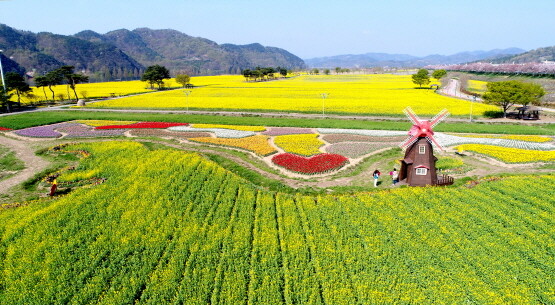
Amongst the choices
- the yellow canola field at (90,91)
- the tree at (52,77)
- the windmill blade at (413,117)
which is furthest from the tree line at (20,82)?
the windmill blade at (413,117)

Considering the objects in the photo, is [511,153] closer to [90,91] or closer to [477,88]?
[477,88]

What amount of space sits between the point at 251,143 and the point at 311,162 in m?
10.3

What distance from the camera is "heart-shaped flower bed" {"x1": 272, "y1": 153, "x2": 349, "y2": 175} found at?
28031mm

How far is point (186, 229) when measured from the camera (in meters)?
17.1

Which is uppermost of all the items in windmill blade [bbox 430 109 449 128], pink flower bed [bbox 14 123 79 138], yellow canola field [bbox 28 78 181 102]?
yellow canola field [bbox 28 78 181 102]

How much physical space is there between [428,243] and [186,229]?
12.4 metres

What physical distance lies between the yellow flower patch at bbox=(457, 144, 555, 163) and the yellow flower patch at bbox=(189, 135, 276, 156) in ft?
68.0

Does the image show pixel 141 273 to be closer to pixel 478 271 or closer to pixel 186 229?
pixel 186 229

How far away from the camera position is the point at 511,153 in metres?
31.3

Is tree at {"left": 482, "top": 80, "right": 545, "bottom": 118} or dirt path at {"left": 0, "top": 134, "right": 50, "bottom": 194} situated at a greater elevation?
tree at {"left": 482, "top": 80, "right": 545, "bottom": 118}

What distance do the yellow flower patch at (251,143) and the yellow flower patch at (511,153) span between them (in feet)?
68.0

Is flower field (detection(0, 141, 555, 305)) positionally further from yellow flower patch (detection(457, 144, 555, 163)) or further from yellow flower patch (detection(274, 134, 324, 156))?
yellow flower patch (detection(274, 134, 324, 156))

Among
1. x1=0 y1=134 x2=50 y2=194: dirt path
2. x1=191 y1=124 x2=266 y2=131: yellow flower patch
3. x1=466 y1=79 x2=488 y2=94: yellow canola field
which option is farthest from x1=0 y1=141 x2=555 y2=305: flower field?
x1=466 y1=79 x2=488 y2=94: yellow canola field

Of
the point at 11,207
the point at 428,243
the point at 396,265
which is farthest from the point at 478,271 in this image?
the point at 11,207
